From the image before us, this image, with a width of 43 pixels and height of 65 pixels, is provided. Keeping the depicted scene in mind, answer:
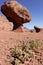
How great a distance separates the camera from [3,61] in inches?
289

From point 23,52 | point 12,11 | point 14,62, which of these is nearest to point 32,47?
point 23,52

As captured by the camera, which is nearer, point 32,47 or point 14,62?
point 14,62

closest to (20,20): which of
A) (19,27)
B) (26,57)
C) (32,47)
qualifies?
(19,27)

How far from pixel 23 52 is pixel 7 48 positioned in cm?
132

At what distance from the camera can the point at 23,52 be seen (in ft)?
27.2

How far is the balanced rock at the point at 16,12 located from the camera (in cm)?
2439

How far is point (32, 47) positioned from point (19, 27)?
1588 centimetres

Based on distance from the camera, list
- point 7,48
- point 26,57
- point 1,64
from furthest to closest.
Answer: point 7,48, point 26,57, point 1,64

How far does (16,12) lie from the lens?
80.1 feet

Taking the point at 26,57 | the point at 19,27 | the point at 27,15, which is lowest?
the point at 19,27

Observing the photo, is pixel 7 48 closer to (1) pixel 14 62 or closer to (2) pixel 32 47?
(2) pixel 32 47

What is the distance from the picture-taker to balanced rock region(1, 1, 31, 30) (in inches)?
960

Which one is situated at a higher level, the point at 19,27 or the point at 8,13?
the point at 8,13

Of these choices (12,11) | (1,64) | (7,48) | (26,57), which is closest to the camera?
(1,64)
